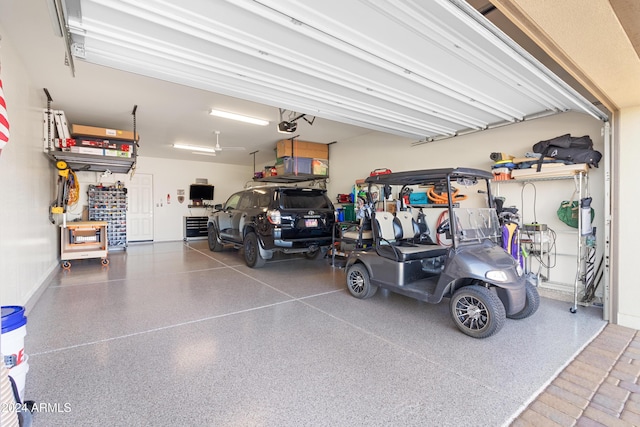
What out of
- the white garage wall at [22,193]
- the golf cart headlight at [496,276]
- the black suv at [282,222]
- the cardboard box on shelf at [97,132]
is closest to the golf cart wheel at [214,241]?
the black suv at [282,222]

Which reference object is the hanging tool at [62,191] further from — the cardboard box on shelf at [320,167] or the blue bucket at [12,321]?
the cardboard box on shelf at [320,167]

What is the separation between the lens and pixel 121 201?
842 centimetres

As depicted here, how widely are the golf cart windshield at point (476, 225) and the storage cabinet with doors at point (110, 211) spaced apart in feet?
28.8

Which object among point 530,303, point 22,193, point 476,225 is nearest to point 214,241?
point 22,193

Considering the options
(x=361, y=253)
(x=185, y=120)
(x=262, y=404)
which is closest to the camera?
(x=262, y=404)

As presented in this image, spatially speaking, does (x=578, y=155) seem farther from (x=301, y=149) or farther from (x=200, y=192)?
(x=200, y=192)

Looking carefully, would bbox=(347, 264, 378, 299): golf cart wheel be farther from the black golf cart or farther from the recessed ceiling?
the recessed ceiling

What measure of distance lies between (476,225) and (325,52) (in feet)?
8.19

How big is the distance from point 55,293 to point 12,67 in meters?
2.86

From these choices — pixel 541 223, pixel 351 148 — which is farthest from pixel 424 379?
pixel 351 148

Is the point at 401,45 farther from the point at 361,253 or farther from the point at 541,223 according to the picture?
the point at 541,223

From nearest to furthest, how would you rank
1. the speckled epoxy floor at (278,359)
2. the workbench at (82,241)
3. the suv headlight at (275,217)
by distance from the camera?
1. the speckled epoxy floor at (278,359)
2. the suv headlight at (275,217)
3. the workbench at (82,241)

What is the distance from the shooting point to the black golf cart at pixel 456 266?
271 centimetres

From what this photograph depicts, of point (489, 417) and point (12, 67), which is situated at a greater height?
point (12, 67)
